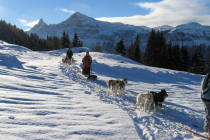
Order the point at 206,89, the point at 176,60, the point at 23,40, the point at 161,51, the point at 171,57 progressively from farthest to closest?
the point at 23,40, the point at 161,51, the point at 176,60, the point at 171,57, the point at 206,89

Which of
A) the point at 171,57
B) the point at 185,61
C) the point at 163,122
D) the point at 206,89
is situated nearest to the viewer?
the point at 206,89

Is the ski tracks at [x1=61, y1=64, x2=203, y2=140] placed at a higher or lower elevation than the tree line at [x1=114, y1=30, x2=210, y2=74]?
lower

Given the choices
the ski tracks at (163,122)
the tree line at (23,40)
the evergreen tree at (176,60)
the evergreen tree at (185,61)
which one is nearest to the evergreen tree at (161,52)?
the evergreen tree at (176,60)

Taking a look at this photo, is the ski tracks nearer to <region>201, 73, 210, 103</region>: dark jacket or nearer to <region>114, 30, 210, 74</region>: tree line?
<region>201, 73, 210, 103</region>: dark jacket

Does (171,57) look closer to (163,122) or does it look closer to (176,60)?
(176,60)

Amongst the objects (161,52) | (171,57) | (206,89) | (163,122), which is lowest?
(163,122)

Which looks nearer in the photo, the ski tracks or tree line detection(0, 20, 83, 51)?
the ski tracks

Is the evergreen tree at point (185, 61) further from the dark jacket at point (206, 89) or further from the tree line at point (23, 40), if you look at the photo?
the tree line at point (23, 40)

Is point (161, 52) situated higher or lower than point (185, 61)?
higher

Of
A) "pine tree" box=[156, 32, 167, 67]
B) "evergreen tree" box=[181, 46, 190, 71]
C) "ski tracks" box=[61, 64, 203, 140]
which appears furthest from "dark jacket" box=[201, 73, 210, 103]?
"evergreen tree" box=[181, 46, 190, 71]

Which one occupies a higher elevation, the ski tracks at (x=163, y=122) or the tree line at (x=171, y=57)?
the tree line at (x=171, y=57)

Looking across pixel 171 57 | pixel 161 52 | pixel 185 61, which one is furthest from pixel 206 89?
pixel 185 61

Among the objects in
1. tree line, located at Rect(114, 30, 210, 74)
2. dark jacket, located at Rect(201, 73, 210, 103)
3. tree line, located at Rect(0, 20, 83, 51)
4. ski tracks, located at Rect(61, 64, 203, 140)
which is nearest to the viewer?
ski tracks, located at Rect(61, 64, 203, 140)

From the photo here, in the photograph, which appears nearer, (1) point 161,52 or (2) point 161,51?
(1) point 161,52
